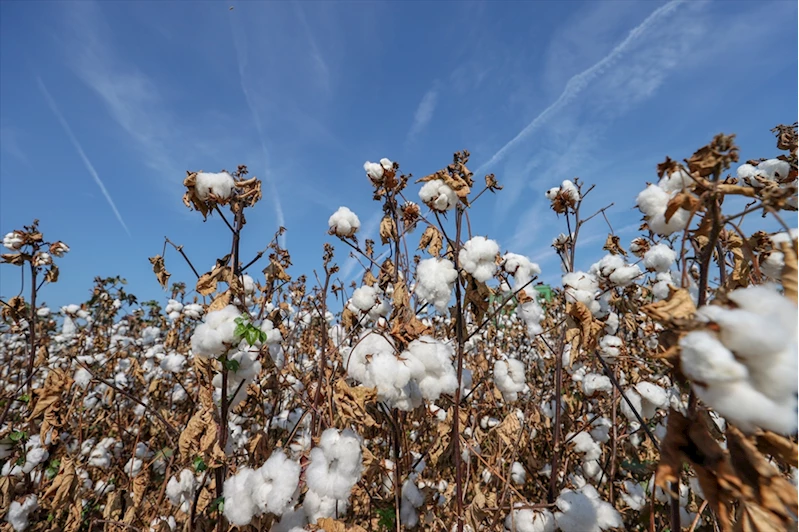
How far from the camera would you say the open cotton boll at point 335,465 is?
1.56 meters

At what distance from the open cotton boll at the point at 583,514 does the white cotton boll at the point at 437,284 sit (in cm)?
125

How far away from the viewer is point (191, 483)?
267cm

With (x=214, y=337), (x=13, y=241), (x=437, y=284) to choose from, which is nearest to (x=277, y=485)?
(x=214, y=337)

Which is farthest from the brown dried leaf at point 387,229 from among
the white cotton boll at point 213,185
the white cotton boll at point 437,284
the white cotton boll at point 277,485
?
the white cotton boll at point 277,485

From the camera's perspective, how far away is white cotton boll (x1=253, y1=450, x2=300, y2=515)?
5.22 feet

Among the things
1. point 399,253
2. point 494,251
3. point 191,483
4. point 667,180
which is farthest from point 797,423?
point 191,483

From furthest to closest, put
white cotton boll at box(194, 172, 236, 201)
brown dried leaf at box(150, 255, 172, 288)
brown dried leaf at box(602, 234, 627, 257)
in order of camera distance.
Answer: brown dried leaf at box(602, 234, 627, 257), brown dried leaf at box(150, 255, 172, 288), white cotton boll at box(194, 172, 236, 201)

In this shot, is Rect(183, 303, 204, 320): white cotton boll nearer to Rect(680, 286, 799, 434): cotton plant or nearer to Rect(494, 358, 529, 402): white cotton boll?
Rect(494, 358, 529, 402): white cotton boll

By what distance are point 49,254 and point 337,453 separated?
338 centimetres

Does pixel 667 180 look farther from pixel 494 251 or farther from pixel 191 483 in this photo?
pixel 191 483

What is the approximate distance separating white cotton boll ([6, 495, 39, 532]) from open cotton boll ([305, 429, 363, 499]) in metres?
2.82

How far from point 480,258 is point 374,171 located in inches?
35.1

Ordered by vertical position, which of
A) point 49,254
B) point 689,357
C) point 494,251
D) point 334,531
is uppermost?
point 49,254

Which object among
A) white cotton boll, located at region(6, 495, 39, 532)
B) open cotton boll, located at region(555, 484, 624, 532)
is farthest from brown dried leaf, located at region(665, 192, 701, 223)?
white cotton boll, located at region(6, 495, 39, 532)
